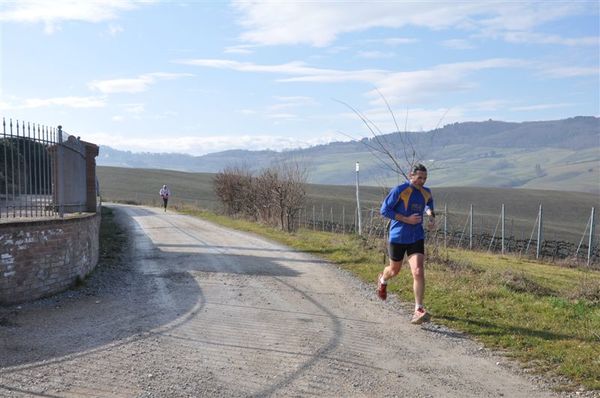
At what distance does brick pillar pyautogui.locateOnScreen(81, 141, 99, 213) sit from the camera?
40.7ft

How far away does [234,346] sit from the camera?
620cm

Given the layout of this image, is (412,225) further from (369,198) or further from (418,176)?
(369,198)

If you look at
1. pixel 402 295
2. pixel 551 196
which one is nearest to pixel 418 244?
pixel 402 295

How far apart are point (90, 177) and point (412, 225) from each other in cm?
795

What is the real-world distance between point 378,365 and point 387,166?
7.59 meters

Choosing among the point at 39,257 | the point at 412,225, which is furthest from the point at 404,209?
the point at 39,257

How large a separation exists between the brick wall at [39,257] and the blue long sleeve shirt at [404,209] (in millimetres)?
4738

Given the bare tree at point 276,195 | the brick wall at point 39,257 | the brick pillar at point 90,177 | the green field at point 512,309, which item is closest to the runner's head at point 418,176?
the green field at point 512,309

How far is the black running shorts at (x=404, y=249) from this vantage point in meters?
7.37

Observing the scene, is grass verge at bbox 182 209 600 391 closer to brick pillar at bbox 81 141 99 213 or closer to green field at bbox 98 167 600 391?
green field at bbox 98 167 600 391

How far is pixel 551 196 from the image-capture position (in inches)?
3661

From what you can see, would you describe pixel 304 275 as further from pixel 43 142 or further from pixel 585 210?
pixel 585 210

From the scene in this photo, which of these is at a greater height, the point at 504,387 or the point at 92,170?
the point at 92,170

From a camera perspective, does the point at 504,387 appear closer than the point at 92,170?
Yes
